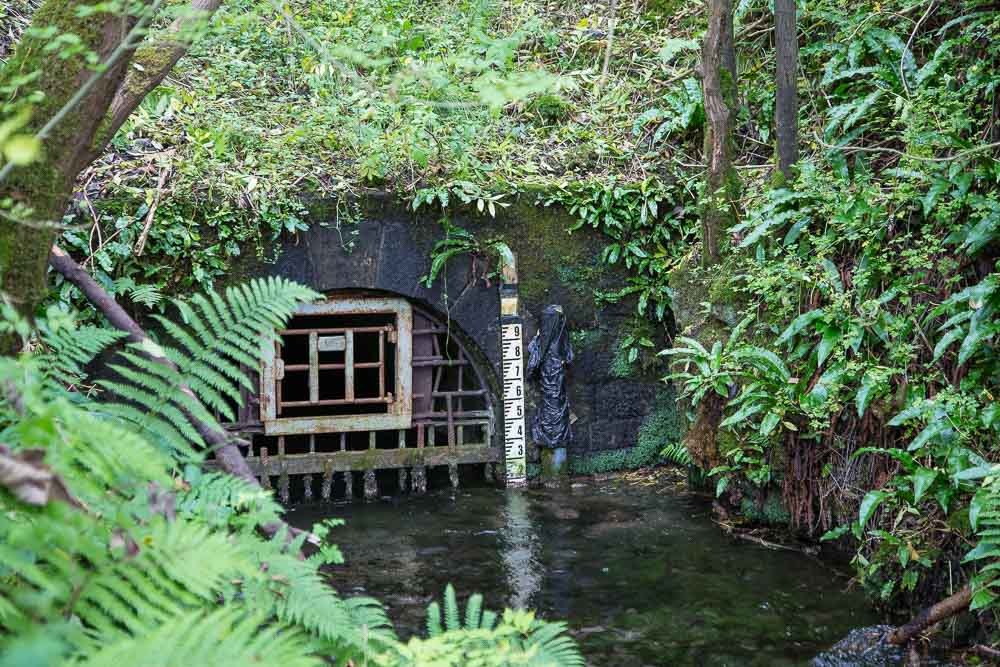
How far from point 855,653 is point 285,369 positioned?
4.84 metres

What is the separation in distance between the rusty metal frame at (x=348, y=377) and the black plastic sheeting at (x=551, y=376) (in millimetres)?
1090

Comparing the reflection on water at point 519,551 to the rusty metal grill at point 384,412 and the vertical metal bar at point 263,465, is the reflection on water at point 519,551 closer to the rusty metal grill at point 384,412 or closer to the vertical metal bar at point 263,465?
the rusty metal grill at point 384,412

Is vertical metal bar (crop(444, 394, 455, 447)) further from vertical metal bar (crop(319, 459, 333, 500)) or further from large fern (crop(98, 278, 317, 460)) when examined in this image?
large fern (crop(98, 278, 317, 460))

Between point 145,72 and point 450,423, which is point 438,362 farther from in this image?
point 145,72

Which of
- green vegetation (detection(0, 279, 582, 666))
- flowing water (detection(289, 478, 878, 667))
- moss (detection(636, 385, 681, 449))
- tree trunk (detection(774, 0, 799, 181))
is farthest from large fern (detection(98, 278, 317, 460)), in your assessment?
moss (detection(636, 385, 681, 449))

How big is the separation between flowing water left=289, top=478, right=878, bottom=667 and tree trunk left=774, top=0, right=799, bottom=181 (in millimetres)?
2758

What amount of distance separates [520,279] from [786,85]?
2.67 metres

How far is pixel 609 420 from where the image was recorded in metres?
8.03

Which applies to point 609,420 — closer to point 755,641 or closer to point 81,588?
point 755,641

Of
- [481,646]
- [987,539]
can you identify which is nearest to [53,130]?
[481,646]

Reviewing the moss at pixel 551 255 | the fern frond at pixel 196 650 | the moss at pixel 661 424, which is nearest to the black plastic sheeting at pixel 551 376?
the moss at pixel 551 255

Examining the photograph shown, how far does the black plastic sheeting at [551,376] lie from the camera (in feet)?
25.2

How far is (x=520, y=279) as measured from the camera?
7855 mm

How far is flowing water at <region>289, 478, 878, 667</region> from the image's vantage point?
15.8 feet
